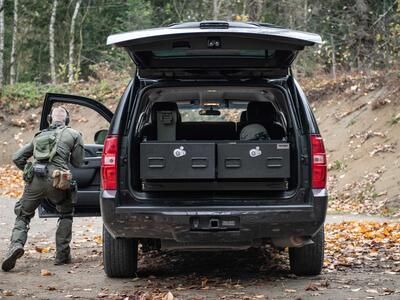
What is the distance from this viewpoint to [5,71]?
4275 cm

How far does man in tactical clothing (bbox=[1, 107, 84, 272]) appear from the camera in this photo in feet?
27.1

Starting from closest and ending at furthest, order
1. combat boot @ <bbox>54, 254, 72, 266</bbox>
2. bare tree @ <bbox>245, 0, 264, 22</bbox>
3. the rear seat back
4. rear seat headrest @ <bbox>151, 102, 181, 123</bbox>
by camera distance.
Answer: rear seat headrest @ <bbox>151, 102, 181, 123</bbox>
combat boot @ <bbox>54, 254, 72, 266</bbox>
the rear seat back
bare tree @ <bbox>245, 0, 264, 22</bbox>

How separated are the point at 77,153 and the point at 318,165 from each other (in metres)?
3.06

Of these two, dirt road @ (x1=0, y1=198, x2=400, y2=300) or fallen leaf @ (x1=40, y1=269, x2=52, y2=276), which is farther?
fallen leaf @ (x1=40, y1=269, x2=52, y2=276)

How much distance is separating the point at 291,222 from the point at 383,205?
941 centimetres

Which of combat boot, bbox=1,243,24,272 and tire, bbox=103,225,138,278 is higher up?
tire, bbox=103,225,138,278

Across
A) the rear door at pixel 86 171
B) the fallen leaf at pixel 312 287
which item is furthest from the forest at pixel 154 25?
the fallen leaf at pixel 312 287

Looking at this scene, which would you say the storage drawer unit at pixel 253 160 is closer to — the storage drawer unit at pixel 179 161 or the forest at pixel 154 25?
the storage drawer unit at pixel 179 161

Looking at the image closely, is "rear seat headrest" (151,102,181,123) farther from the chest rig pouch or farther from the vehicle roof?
the chest rig pouch

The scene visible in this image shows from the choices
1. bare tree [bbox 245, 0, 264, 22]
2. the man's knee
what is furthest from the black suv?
bare tree [bbox 245, 0, 264, 22]

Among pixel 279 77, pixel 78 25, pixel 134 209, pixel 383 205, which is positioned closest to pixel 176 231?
pixel 134 209

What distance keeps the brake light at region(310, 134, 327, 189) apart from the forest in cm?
1327

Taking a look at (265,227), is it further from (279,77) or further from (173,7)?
(173,7)

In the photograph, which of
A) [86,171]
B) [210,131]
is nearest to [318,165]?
[210,131]
